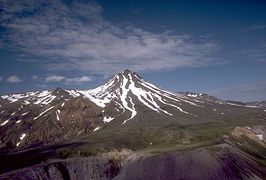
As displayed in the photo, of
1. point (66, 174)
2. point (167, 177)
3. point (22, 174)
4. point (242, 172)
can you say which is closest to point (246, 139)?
point (242, 172)

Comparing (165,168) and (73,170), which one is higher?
(73,170)

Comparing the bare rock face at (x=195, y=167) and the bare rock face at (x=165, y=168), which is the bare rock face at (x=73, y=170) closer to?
the bare rock face at (x=165, y=168)

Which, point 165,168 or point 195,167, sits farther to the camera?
point 165,168

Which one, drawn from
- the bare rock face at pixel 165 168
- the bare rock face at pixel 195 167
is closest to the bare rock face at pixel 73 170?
the bare rock face at pixel 165 168

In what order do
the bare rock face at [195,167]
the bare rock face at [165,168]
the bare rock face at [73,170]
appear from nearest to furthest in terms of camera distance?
the bare rock face at [195,167], the bare rock face at [165,168], the bare rock face at [73,170]

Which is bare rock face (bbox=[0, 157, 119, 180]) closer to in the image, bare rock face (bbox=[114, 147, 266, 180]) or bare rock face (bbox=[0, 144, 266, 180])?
bare rock face (bbox=[0, 144, 266, 180])

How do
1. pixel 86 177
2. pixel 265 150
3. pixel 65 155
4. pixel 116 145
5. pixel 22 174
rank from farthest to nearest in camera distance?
pixel 265 150 < pixel 116 145 < pixel 65 155 < pixel 86 177 < pixel 22 174

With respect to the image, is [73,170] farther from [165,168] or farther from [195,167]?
[195,167]

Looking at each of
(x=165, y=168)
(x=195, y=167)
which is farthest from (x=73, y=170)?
(x=195, y=167)

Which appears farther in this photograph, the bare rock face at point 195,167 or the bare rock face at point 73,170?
the bare rock face at point 73,170

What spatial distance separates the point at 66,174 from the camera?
131m

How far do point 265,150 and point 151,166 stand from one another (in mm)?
80224

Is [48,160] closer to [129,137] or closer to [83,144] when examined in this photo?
[83,144]

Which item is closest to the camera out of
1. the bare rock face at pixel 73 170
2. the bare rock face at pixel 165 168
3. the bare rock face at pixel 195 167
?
the bare rock face at pixel 195 167
